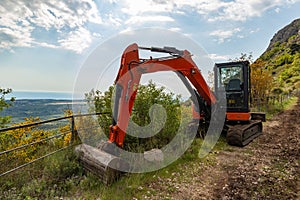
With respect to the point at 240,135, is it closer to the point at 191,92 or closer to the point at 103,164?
the point at 191,92

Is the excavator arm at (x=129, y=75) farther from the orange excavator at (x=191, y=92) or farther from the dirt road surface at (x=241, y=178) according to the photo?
the dirt road surface at (x=241, y=178)

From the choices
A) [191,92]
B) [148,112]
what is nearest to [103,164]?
[148,112]

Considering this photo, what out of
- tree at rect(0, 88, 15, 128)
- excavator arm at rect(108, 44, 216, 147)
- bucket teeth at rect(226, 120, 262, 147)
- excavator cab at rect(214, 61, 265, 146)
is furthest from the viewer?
excavator cab at rect(214, 61, 265, 146)

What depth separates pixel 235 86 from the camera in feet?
23.7

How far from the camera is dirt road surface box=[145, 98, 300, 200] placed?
3434 millimetres

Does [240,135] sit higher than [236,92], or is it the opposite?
[236,92]

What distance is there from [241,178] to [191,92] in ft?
Result: 10.3

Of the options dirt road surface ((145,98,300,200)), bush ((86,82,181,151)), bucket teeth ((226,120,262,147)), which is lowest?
dirt road surface ((145,98,300,200))

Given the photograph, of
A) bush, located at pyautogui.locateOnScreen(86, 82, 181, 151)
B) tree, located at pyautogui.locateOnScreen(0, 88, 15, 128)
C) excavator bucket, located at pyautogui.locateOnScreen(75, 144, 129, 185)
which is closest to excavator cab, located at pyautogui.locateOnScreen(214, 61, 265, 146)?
bush, located at pyautogui.locateOnScreen(86, 82, 181, 151)

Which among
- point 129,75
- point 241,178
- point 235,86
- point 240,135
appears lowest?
point 241,178

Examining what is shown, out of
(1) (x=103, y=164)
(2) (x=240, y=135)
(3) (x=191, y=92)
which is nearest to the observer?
(1) (x=103, y=164)

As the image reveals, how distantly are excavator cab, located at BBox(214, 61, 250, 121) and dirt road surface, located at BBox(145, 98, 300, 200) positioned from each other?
1551 mm

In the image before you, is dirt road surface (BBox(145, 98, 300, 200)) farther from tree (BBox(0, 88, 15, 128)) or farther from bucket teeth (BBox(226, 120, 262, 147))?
tree (BBox(0, 88, 15, 128))

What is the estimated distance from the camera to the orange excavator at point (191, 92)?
389 cm
